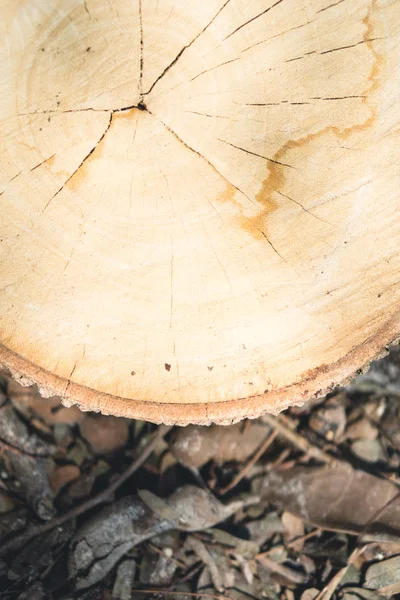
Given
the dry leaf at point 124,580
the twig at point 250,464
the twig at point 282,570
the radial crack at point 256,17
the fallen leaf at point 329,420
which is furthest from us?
the fallen leaf at point 329,420

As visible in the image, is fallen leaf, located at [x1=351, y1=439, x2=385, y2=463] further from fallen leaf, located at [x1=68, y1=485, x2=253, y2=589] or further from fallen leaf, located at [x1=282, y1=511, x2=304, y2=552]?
fallen leaf, located at [x1=68, y1=485, x2=253, y2=589]

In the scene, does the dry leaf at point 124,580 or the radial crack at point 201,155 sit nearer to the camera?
the radial crack at point 201,155

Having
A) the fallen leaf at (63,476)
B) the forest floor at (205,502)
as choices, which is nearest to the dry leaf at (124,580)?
the forest floor at (205,502)

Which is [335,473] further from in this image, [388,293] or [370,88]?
[370,88]

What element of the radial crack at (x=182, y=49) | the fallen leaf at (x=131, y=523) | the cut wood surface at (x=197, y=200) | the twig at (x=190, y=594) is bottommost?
the twig at (x=190, y=594)

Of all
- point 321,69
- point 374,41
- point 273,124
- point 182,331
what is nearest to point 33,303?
point 182,331

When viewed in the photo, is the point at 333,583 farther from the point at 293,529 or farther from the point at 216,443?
the point at 216,443

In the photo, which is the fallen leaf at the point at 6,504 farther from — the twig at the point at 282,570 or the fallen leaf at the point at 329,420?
the fallen leaf at the point at 329,420
